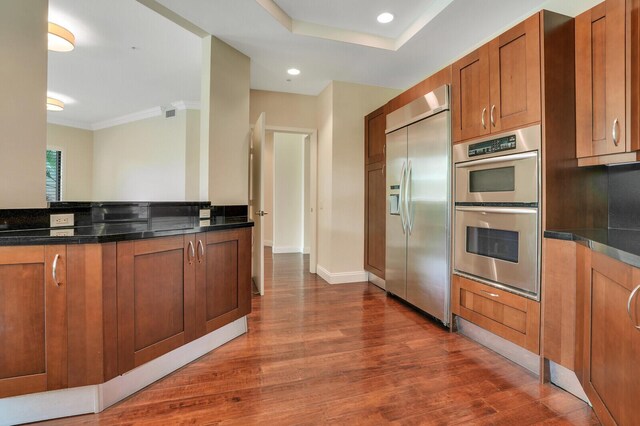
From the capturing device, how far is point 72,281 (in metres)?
1.47

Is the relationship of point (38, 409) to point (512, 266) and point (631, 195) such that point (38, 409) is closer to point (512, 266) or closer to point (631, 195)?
point (512, 266)

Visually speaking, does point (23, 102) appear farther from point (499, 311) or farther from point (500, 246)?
point (499, 311)

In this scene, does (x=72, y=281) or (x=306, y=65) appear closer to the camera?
(x=72, y=281)

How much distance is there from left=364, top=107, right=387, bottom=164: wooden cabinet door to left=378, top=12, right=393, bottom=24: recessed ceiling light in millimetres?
943

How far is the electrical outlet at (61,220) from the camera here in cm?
194

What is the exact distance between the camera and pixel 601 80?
1.77 meters

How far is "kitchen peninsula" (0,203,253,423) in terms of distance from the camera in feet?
4.64

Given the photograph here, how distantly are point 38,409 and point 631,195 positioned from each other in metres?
3.45

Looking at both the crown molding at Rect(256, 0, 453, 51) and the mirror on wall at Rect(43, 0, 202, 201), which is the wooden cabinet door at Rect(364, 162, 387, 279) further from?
the mirror on wall at Rect(43, 0, 202, 201)

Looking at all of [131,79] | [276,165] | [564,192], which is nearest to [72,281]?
[564,192]

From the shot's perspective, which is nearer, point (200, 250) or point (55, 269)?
point (55, 269)

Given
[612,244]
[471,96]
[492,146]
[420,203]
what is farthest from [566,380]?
[471,96]

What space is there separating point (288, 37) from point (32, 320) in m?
2.86

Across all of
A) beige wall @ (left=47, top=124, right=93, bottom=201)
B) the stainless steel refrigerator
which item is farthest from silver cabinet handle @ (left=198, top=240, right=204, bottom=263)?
beige wall @ (left=47, top=124, right=93, bottom=201)
